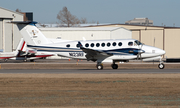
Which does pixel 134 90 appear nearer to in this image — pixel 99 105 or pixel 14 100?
pixel 99 105

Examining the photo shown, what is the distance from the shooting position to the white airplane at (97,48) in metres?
27.4

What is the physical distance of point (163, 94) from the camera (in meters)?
13.6

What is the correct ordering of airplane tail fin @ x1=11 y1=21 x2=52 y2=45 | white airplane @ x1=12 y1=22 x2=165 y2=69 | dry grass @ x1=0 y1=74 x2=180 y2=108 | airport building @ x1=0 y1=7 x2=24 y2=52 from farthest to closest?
airport building @ x1=0 y1=7 x2=24 y2=52, airplane tail fin @ x1=11 y1=21 x2=52 y2=45, white airplane @ x1=12 y1=22 x2=165 y2=69, dry grass @ x1=0 y1=74 x2=180 y2=108

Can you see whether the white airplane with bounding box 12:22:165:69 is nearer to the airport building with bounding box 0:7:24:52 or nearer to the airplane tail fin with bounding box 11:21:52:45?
the airplane tail fin with bounding box 11:21:52:45

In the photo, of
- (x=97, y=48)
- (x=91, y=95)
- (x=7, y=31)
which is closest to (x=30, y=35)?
(x=97, y=48)

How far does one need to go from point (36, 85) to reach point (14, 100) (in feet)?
15.2

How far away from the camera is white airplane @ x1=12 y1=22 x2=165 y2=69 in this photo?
90.0 feet

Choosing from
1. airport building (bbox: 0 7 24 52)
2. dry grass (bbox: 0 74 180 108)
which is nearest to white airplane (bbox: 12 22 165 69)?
dry grass (bbox: 0 74 180 108)

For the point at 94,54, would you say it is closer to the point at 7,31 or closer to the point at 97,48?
the point at 97,48

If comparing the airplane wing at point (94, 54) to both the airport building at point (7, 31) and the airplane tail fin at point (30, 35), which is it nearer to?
the airplane tail fin at point (30, 35)

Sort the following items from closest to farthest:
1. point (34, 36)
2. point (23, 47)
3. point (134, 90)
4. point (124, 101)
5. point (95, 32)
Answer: point (124, 101) < point (134, 90) < point (34, 36) < point (23, 47) < point (95, 32)

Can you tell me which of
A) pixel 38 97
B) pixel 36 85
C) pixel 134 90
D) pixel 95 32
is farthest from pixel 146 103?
pixel 95 32

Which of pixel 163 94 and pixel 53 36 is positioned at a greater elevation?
pixel 53 36

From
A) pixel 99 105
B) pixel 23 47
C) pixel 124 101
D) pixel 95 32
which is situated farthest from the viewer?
pixel 95 32
